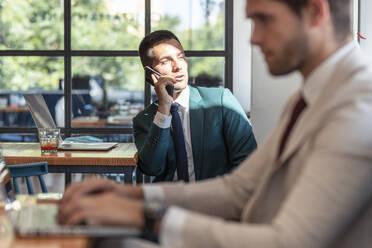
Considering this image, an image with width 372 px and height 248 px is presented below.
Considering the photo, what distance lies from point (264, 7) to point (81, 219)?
63 centimetres

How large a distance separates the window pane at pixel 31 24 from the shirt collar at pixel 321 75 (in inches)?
174

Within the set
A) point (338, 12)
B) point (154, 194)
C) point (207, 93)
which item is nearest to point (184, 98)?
point (207, 93)

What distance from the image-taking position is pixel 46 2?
18.0ft

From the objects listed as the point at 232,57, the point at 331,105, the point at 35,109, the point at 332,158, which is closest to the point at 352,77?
the point at 331,105

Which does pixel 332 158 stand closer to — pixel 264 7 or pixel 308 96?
pixel 308 96

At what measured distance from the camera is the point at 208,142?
3.04 m

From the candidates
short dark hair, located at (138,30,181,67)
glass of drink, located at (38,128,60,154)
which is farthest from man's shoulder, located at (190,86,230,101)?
glass of drink, located at (38,128,60,154)

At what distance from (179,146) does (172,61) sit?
527 mm

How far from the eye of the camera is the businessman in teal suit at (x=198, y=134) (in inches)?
119

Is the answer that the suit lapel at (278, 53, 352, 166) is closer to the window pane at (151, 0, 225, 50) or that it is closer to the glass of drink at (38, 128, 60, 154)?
the glass of drink at (38, 128, 60, 154)

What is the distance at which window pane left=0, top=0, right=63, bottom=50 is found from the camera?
5457 mm

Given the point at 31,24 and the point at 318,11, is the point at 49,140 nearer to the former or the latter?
the point at 31,24

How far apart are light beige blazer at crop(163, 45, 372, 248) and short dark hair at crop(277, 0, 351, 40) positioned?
60 millimetres

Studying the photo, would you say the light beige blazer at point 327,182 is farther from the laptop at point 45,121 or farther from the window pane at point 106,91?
the window pane at point 106,91
